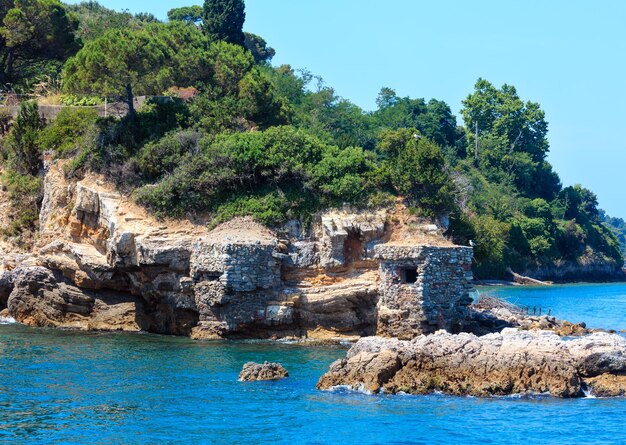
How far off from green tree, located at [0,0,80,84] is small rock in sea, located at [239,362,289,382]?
94.5 feet

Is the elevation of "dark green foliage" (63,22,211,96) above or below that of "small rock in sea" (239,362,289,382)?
above

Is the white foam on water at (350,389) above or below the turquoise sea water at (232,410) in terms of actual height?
above

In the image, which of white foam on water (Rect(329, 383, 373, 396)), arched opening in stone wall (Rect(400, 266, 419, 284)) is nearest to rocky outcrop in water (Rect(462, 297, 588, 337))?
arched opening in stone wall (Rect(400, 266, 419, 284))

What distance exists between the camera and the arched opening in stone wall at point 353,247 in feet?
109

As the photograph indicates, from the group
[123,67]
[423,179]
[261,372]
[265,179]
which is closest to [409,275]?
[423,179]

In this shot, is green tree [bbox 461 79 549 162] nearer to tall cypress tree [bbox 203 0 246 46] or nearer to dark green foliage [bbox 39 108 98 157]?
tall cypress tree [bbox 203 0 246 46]

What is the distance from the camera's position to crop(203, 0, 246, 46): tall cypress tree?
53062mm

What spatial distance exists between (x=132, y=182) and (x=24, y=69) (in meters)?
19.7

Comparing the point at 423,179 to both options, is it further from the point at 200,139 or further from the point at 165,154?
the point at 165,154

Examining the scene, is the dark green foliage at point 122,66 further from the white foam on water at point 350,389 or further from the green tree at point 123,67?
the white foam on water at point 350,389

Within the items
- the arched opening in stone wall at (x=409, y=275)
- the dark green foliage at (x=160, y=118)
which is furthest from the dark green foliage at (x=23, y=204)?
the arched opening in stone wall at (x=409, y=275)

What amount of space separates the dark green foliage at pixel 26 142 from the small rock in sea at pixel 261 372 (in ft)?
63.8

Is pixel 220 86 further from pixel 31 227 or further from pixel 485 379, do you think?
pixel 485 379

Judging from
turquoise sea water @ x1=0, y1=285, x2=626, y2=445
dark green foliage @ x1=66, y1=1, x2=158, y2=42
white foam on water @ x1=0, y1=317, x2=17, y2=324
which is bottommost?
turquoise sea water @ x1=0, y1=285, x2=626, y2=445
